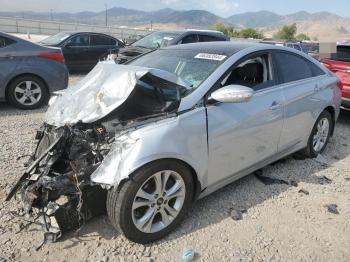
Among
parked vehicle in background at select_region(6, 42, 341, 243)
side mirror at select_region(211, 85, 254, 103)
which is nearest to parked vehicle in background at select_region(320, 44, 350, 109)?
parked vehicle in background at select_region(6, 42, 341, 243)

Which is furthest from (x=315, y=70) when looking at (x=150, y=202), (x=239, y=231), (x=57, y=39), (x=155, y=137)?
(x=57, y=39)

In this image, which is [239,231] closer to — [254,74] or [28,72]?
[254,74]

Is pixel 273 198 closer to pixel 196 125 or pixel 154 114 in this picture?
pixel 196 125

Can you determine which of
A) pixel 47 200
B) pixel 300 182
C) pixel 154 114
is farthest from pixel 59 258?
pixel 300 182

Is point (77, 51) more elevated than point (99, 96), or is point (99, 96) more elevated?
point (77, 51)

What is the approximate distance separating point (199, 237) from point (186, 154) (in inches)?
30.2

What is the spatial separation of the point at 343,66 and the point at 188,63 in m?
4.34

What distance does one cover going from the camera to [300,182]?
14.7 ft

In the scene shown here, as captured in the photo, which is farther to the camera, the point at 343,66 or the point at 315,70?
the point at 343,66

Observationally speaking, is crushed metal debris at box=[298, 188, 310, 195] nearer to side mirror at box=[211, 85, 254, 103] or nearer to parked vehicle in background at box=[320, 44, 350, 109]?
side mirror at box=[211, 85, 254, 103]

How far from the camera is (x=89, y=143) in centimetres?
309

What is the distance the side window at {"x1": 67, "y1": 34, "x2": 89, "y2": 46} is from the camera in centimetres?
1210

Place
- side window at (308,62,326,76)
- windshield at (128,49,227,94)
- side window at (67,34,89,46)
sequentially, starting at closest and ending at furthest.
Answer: windshield at (128,49,227,94), side window at (308,62,326,76), side window at (67,34,89,46)

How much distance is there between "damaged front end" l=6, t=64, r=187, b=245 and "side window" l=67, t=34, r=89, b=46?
9.23 m
